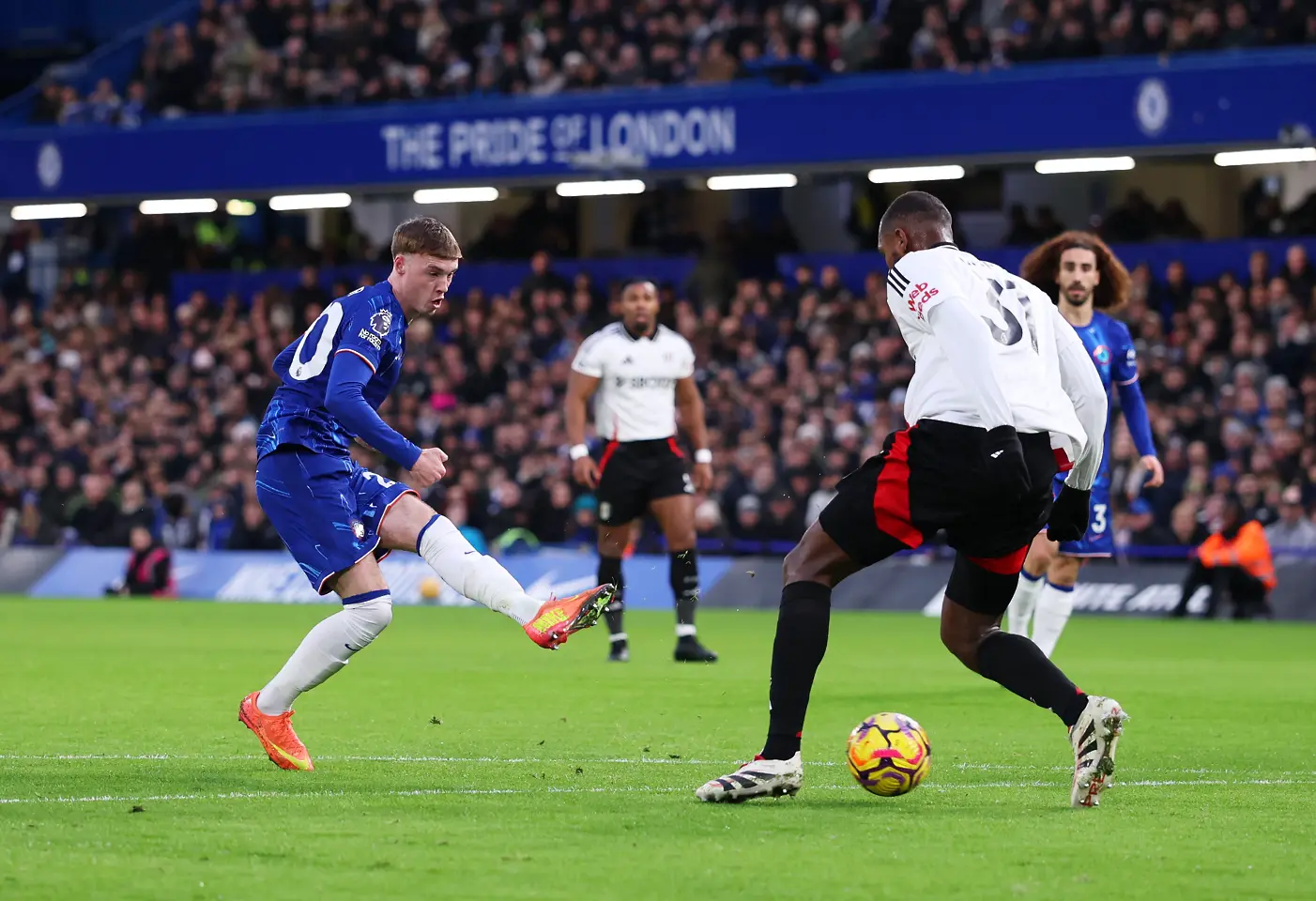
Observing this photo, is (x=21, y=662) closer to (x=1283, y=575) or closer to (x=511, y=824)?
(x=511, y=824)

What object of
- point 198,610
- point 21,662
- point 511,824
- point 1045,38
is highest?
point 1045,38

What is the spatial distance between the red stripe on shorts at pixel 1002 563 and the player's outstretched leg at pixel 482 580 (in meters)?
1.38

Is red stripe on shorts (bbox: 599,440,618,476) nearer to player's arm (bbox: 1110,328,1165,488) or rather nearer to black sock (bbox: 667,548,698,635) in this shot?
black sock (bbox: 667,548,698,635)

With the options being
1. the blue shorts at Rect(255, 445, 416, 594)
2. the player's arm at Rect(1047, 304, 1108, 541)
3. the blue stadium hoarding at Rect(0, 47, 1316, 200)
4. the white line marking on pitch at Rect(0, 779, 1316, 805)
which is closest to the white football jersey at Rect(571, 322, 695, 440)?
the blue shorts at Rect(255, 445, 416, 594)

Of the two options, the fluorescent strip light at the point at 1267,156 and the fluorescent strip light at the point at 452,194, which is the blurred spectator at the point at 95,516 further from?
the fluorescent strip light at the point at 1267,156

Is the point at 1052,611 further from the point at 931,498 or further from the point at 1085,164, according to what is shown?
the point at 1085,164

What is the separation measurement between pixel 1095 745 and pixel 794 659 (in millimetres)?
1059

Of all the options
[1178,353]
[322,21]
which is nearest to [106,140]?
[322,21]

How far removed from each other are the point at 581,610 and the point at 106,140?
27.2 metres

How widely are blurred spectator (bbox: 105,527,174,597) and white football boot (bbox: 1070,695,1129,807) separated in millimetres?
19744

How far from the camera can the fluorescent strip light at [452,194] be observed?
31.0 meters

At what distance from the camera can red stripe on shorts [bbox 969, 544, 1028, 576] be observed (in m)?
7.37

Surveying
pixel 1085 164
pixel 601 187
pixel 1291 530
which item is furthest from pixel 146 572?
pixel 1291 530

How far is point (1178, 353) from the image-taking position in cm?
2358
